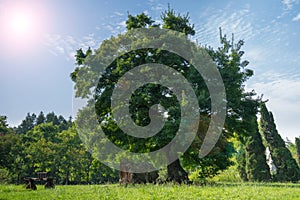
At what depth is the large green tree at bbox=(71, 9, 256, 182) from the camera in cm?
1430

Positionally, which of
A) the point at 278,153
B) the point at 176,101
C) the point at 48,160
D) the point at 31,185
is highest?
the point at 176,101

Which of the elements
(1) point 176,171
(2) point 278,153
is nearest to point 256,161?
(2) point 278,153

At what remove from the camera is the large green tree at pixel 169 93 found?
14.3 metres

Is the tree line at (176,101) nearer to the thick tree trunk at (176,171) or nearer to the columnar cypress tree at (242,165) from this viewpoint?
the thick tree trunk at (176,171)

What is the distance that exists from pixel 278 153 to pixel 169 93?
13.3 meters

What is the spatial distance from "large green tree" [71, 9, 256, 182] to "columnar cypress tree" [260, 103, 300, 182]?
24.2 ft

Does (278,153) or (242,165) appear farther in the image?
(242,165)

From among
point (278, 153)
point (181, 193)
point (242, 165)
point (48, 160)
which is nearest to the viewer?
point (181, 193)

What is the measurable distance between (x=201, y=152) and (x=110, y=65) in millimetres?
7396

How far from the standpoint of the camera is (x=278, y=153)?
23.3 m

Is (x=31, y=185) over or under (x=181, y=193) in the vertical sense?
over

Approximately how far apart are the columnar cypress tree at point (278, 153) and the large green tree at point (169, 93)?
736cm

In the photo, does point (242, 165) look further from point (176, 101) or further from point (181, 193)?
point (181, 193)

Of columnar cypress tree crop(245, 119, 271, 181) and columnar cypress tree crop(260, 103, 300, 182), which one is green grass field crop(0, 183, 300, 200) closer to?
columnar cypress tree crop(245, 119, 271, 181)
